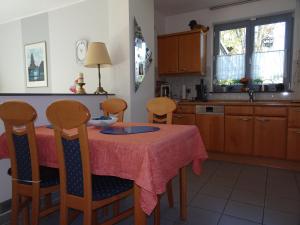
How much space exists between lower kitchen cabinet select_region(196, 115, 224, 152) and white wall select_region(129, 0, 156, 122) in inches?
35.5

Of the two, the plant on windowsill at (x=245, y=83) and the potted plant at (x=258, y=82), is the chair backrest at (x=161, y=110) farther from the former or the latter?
the potted plant at (x=258, y=82)

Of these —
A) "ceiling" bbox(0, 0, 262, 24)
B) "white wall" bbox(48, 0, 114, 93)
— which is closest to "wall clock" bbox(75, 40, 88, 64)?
"white wall" bbox(48, 0, 114, 93)

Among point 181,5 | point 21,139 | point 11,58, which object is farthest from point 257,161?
point 11,58

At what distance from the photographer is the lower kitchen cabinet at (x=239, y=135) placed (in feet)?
10.6

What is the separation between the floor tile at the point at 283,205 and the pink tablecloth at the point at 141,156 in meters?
1.13

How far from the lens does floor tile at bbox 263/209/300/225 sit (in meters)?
1.83

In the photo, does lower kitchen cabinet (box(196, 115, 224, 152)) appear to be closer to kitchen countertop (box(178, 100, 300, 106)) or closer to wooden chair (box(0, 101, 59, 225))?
kitchen countertop (box(178, 100, 300, 106))

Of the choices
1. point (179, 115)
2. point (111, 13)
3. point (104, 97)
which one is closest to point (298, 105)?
point (179, 115)

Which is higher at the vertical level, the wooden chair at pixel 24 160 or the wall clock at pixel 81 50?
the wall clock at pixel 81 50

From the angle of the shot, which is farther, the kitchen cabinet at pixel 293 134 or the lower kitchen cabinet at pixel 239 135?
the lower kitchen cabinet at pixel 239 135

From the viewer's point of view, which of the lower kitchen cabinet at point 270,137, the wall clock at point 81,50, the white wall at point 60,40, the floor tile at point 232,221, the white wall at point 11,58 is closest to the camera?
the floor tile at point 232,221

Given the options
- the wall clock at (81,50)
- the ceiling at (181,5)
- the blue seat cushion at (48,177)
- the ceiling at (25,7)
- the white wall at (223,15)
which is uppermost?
the ceiling at (181,5)

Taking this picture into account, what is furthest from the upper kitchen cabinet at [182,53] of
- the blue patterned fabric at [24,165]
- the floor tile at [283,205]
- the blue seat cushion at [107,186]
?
the blue patterned fabric at [24,165]

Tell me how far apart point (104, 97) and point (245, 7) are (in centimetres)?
272
